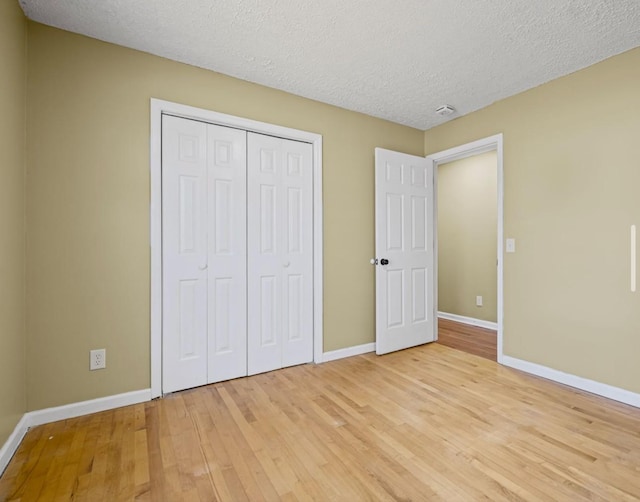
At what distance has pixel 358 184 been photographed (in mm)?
3301

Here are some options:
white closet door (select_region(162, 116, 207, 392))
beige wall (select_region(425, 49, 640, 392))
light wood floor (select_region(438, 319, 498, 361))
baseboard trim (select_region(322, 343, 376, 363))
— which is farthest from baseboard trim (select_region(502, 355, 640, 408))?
white closet door (select_region(162, 116, 207, 392))

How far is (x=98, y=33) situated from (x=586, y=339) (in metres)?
4.08

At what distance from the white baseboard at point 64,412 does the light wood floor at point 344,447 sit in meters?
0.05

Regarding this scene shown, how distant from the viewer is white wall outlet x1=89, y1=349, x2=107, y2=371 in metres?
2.12

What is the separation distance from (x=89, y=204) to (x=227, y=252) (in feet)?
3.16

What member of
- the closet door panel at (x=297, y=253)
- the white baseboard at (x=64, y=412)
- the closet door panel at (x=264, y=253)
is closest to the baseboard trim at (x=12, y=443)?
the white baseboard at (x=64, y=412)

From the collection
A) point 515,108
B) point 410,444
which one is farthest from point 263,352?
point 515,108

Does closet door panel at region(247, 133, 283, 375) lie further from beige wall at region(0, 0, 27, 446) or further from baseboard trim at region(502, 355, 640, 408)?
baseboard trim at region(502, 355, 640, 408)

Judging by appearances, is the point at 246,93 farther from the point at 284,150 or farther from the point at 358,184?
the point at 358,184

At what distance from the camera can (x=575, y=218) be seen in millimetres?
2531

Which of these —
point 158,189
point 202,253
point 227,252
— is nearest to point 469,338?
point 227,252

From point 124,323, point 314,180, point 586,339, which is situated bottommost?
point 586,339

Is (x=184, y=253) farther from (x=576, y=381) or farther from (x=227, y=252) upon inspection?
(x=576, y=381)

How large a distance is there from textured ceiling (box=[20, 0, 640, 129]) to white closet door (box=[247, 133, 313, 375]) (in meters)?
0.64
